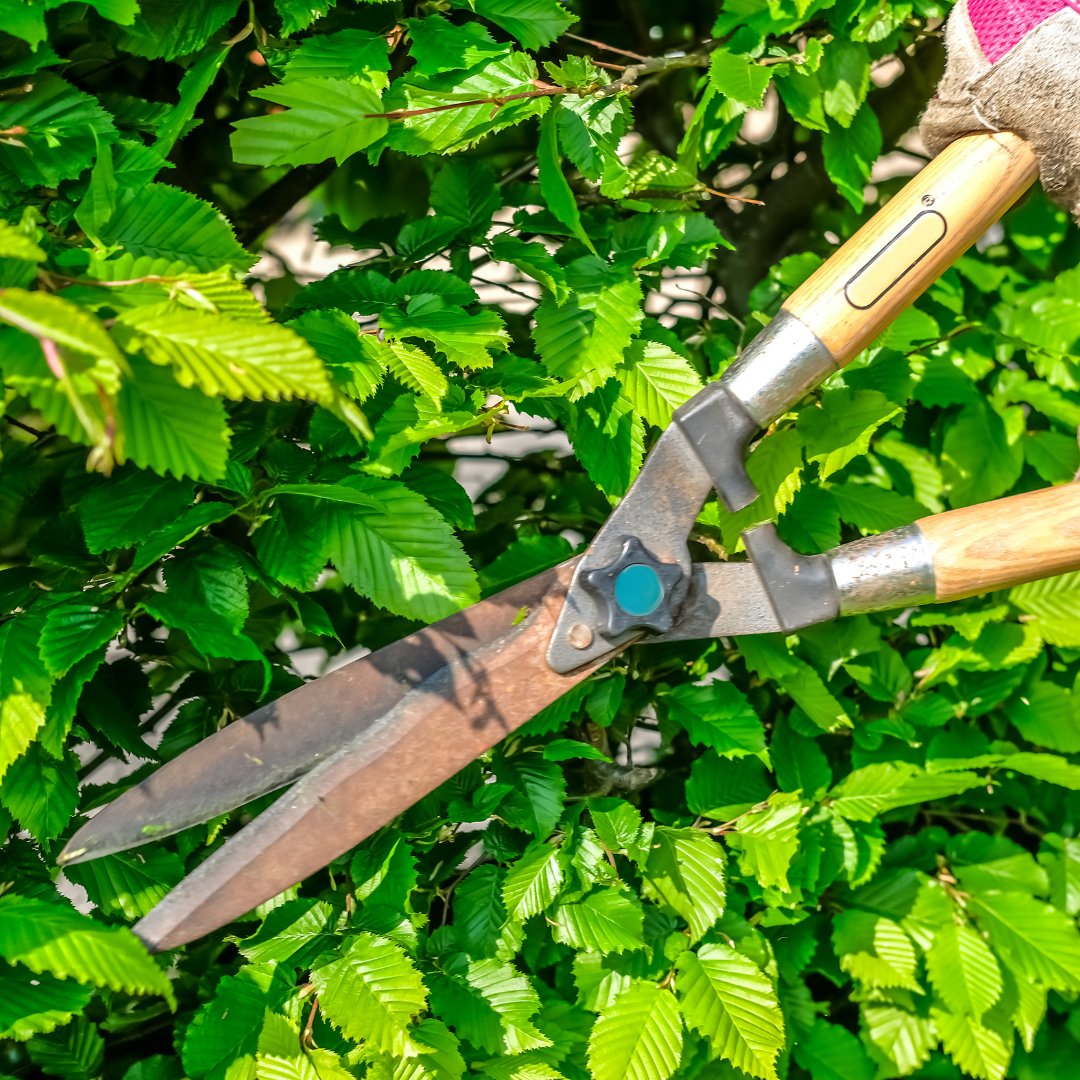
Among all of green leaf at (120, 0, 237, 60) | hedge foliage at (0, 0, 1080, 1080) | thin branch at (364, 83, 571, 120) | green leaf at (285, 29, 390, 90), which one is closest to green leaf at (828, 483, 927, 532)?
hedge foliage at (0, 0, 1080, 1080)

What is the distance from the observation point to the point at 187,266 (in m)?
0.74

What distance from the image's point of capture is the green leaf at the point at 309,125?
774 mm

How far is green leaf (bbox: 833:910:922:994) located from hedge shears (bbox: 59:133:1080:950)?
0.43 m

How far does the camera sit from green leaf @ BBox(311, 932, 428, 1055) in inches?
31.9

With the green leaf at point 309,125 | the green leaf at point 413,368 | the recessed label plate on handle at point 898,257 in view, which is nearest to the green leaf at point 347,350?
the green leaf at point 413,368

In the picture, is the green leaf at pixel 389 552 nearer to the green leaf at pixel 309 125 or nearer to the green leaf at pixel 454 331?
the green leaf at pixel 454 331

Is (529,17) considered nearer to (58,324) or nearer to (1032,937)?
(58,324)

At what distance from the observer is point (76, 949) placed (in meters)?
0.71

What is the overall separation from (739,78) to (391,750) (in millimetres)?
639

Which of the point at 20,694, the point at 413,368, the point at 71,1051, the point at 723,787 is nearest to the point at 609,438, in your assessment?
the point at 413,368

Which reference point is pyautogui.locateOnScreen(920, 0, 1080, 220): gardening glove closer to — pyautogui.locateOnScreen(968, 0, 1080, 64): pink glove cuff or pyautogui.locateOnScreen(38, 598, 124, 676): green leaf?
pyautogui.locateOnScreen(968, 0, 1080, 64): pink glove cuff

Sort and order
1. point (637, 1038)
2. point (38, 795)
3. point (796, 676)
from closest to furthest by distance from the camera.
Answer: point (38, 795) → point (637, 1038) → point (796, 676)

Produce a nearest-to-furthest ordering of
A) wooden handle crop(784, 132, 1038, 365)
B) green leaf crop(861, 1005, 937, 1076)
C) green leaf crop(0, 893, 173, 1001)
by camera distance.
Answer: green leaf crop(0, 893, 173, 1001) < wooden handle crop(784, 132, 1038, 365) < green leaf crop(861, 1005, 937, 1076)

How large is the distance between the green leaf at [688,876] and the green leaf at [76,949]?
44 centimetres
